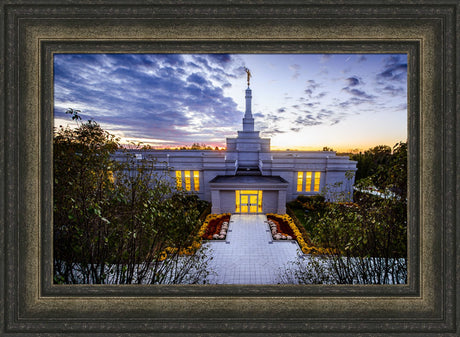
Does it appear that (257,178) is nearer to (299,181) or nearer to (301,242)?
(299,181)

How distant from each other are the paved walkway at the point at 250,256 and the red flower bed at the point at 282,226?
0.65 meters

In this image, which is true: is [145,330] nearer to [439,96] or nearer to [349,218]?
[349,218]

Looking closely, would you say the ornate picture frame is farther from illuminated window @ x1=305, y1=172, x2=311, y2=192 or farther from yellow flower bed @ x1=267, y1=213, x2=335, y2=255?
illuminated window @ x1=305, y1=172, x2=311, y2=192

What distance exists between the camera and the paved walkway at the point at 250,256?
20.4 feet

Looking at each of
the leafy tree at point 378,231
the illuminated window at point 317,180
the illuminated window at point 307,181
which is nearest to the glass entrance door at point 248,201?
the illuminated window at point 307,181

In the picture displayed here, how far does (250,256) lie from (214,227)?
3.44m

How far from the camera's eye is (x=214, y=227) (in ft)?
35.2

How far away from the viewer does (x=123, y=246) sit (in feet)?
11.4

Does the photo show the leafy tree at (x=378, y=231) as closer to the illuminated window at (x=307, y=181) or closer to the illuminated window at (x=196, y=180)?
the illuminated window at (x=196, y=180)

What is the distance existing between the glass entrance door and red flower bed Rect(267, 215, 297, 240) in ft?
3.93

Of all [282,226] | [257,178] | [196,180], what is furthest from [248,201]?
[196,180]

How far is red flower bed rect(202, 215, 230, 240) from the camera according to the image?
31.3ft

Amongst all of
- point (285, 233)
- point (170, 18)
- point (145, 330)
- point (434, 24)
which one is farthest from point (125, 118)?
point (285, 233)

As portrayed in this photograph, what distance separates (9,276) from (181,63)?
3.88 meters
